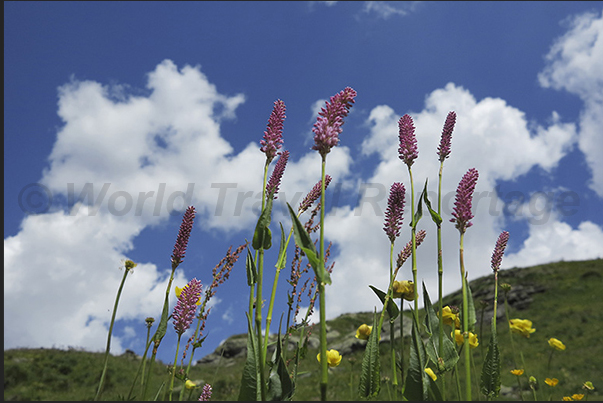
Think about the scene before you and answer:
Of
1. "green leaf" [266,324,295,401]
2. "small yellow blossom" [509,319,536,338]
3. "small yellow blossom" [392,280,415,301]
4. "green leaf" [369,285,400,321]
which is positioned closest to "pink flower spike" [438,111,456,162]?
"small yellow blossom" [392,280,415,301]

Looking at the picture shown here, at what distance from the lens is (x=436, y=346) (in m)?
2.46

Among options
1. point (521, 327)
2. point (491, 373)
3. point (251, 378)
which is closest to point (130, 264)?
point (251, 378)

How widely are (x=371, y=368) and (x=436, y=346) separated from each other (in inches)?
16.1

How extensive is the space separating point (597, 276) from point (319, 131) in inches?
2283

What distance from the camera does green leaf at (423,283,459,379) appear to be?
2.38 metres

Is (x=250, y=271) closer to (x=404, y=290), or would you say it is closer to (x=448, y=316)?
(x=404, y=290)

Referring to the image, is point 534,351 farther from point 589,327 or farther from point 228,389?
point 228,389

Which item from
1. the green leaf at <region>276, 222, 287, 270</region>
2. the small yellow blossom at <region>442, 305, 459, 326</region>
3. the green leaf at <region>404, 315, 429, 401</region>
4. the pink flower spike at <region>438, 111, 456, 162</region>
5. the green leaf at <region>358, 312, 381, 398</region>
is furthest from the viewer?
the small yellow blossom at <region>442, 305, 459, 326</region>

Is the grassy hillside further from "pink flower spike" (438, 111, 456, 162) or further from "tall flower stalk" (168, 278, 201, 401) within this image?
"pink flower spike" (438, 111, 456, 162)

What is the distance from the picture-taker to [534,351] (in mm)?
28688

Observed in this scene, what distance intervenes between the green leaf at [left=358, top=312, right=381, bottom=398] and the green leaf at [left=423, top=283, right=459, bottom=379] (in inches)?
11.8

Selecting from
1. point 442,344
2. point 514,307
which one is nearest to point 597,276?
point 514,307

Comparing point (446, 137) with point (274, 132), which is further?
point (446, 137)

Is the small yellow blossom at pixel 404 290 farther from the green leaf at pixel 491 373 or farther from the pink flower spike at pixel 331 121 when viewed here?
the pink flower spike at pixel 331 121
